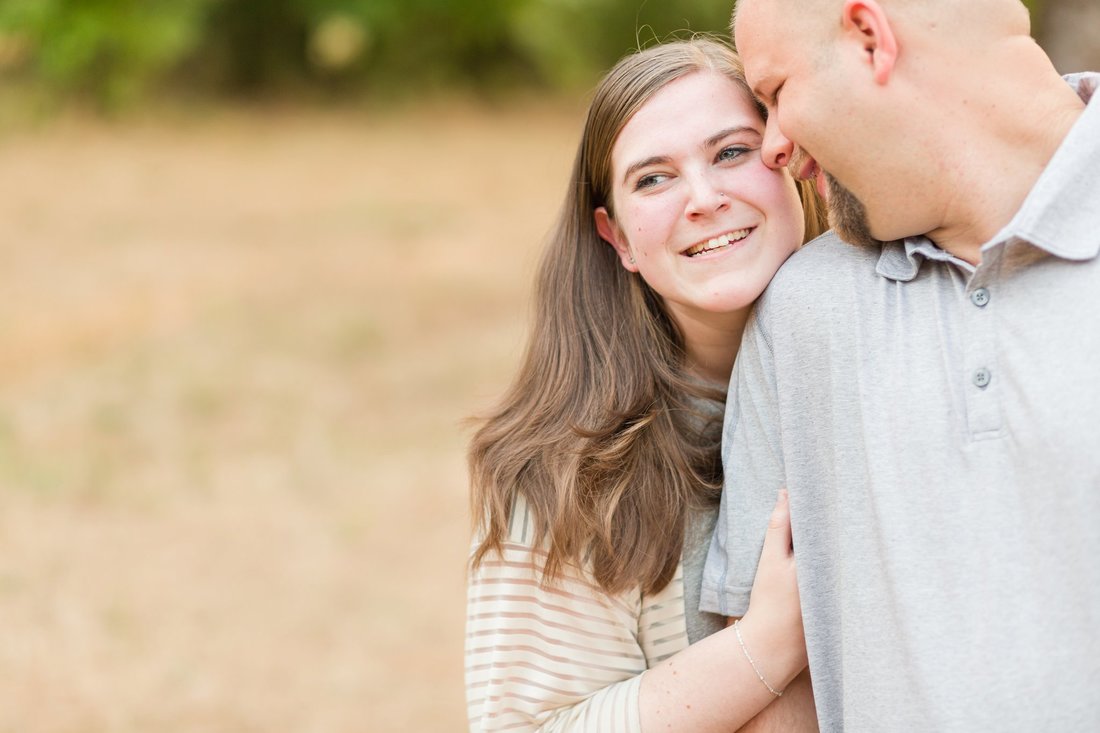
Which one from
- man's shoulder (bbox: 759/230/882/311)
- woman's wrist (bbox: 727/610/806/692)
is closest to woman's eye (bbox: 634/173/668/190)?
man's shoulder (bbox: 759/230/882/311)

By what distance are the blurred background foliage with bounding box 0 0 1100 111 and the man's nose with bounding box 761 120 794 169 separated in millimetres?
13939

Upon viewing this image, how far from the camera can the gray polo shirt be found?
1824 millimetres

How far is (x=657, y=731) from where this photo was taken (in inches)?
93.4

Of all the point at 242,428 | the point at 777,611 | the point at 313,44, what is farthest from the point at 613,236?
the point at 313,44

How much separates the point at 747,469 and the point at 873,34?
78 centimetres

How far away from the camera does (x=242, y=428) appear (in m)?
7.36

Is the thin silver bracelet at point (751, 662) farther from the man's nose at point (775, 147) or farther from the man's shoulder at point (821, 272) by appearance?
the man's nose at point (775, 147)

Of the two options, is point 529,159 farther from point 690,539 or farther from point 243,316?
point 690,539

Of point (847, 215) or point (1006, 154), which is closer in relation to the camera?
point (1006, 154)

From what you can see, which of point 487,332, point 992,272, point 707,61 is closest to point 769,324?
point 992,272

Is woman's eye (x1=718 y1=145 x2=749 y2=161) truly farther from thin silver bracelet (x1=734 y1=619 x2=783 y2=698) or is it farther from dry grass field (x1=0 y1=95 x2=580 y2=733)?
dry grass field (x1=0 y1=95 x2=580 y2=733)

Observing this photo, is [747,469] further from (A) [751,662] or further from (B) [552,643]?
(B) [552,643]

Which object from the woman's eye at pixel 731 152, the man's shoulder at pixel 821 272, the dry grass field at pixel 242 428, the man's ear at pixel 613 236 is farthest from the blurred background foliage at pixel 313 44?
the man's shoulder at pixel 821 272

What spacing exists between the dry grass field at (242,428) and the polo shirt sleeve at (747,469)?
43.9 inches
